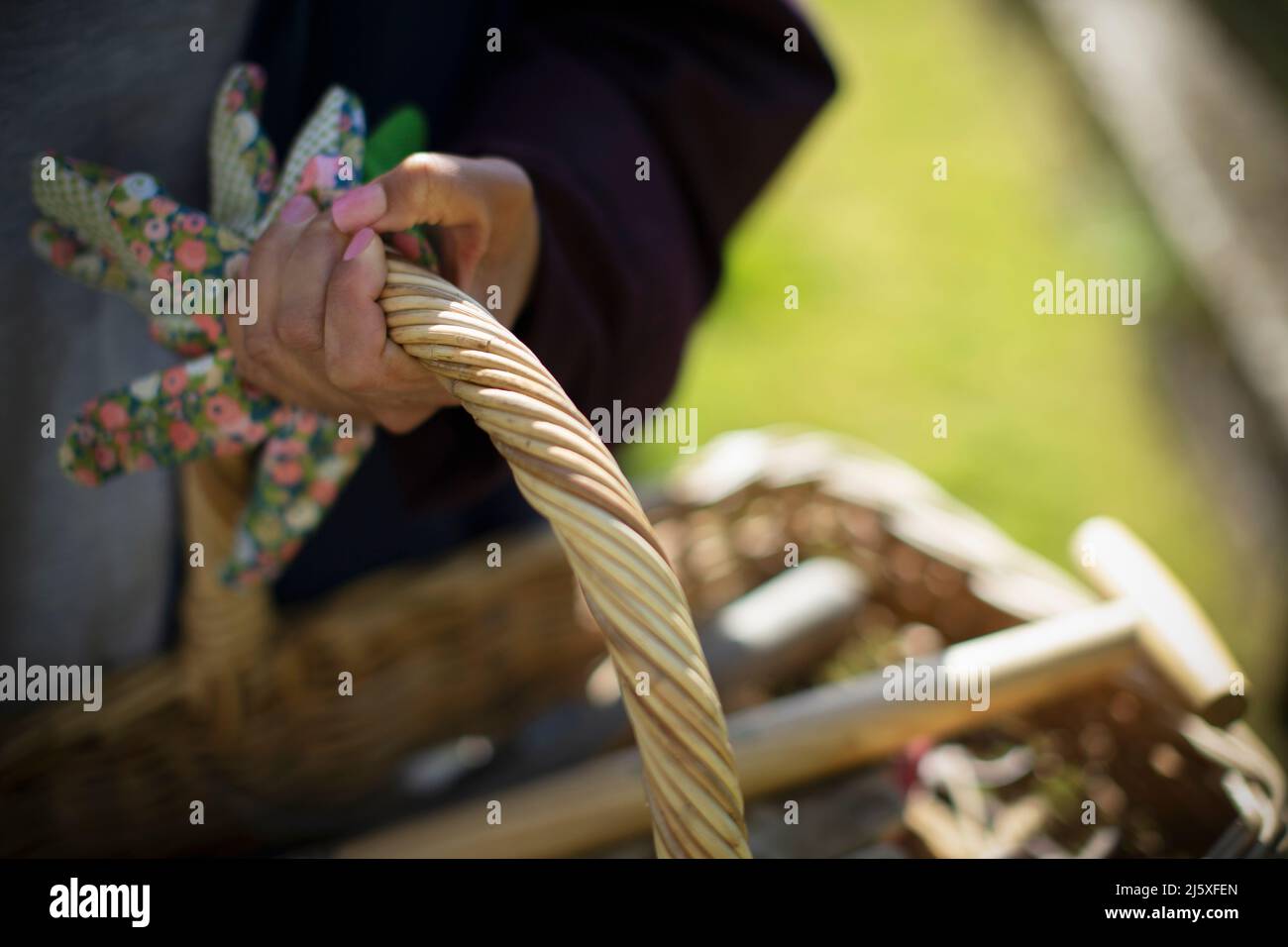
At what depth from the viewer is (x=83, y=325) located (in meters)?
0.58

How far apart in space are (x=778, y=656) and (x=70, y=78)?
0.57 meters

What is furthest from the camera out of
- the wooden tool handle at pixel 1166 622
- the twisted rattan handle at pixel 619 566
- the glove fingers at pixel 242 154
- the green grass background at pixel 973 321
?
the green grass background at pixel 973 321

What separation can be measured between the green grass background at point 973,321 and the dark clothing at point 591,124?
0.49 meters

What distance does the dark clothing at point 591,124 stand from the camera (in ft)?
1.90

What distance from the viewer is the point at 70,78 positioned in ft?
1.66

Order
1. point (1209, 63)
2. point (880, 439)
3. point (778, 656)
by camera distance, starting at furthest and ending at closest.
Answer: point (1209, 63) < point (880, 439) < point (778, 656)

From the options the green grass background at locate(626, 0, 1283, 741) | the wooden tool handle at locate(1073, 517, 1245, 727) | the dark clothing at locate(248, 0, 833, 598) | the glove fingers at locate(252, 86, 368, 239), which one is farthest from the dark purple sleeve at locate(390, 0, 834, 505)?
the green grass background at locate(626, 0, 1283, 741)

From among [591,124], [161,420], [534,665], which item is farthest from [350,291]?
[534,665]

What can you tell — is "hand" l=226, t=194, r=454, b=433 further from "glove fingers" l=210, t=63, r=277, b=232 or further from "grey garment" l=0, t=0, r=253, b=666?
"grey garment" l=0, t=0, r=253, b=666

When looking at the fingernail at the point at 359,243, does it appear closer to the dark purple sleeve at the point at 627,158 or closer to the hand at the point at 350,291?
the hand at the point at 350,291

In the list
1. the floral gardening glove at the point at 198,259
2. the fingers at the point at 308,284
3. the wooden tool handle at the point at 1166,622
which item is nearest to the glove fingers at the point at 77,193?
the floral gardening glove at the point at 198,259
